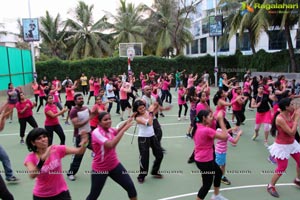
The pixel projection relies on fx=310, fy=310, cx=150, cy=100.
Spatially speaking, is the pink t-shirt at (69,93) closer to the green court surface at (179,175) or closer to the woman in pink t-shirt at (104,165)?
the green court surface at (179,175)

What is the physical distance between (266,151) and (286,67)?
1435cm

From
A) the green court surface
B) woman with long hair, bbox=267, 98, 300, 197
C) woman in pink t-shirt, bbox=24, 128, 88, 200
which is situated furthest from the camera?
the green court surface

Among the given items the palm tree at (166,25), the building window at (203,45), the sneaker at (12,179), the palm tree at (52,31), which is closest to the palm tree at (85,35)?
the palm tree at (52,31)

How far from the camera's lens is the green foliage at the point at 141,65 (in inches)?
1012

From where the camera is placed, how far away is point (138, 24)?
34844 mm

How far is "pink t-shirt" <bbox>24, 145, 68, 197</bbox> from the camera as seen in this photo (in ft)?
10.6

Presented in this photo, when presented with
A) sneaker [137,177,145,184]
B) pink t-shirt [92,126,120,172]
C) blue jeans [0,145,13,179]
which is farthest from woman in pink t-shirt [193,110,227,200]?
blue jeans [0,145,13,179]

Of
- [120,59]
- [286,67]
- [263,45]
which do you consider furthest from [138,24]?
[286,67]

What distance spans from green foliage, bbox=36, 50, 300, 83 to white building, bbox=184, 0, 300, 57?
284 cm

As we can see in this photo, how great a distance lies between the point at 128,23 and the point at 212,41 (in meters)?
9.98

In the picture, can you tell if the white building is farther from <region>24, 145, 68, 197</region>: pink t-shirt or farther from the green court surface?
<region>24, 145, 68, 197</region>: pink t-shirt

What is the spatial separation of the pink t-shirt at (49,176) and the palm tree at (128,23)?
30.0 m

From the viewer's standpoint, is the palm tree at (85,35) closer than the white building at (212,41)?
No

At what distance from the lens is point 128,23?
1318 inches
